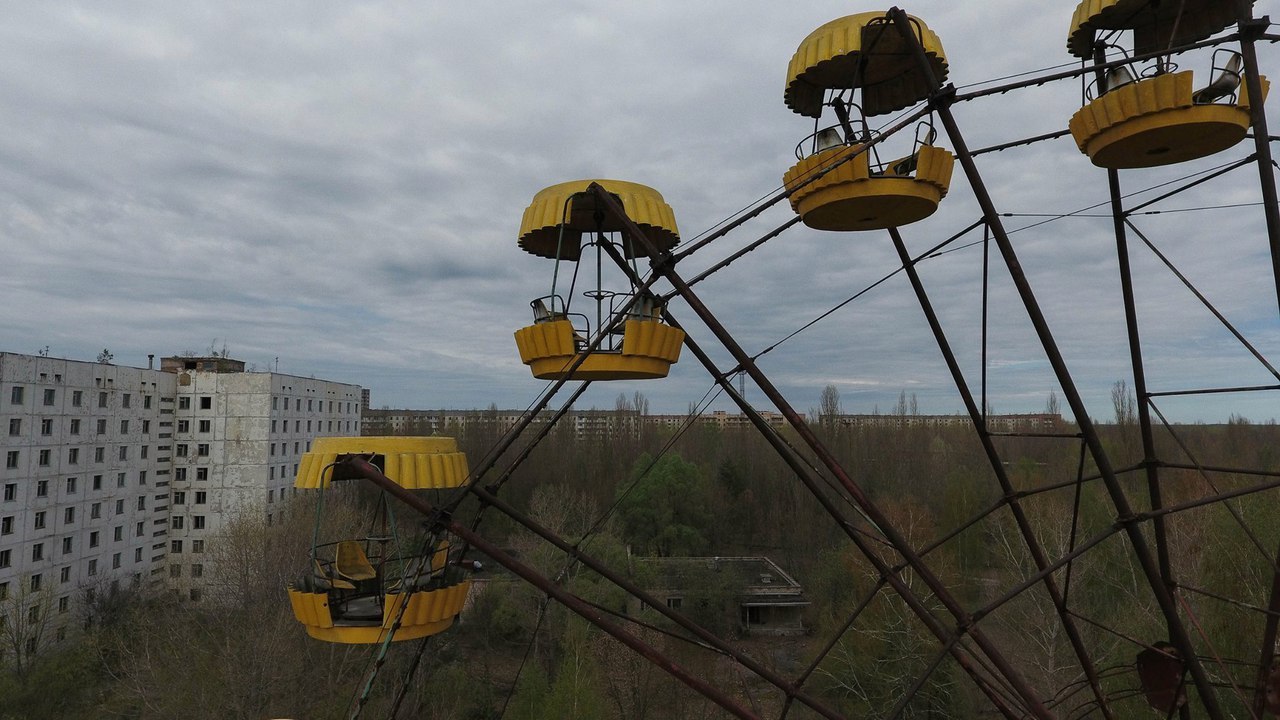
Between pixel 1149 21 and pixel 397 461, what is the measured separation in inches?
331

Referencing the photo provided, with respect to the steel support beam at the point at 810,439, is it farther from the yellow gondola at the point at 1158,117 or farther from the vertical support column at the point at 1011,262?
the yellow gondola at the point at 1158,117

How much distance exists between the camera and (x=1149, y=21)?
6.63 meters

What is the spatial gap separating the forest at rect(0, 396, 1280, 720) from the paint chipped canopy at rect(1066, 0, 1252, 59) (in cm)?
455

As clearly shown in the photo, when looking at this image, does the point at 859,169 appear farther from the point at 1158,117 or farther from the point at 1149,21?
the point at 1149,21

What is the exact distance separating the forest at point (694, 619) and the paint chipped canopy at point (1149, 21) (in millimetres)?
4549

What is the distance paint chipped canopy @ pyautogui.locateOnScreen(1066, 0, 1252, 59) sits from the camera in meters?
6.09

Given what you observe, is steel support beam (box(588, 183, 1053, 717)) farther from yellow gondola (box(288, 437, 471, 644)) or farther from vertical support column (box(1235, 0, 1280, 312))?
vertical support column (box(1235, 0, 1280, 312))

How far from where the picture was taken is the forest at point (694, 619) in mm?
19281

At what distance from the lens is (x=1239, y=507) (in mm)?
21141

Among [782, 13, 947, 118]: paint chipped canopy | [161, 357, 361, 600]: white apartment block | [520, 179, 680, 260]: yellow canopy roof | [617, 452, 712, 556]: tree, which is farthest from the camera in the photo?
[161, 357, 361, 600]: white apartment block

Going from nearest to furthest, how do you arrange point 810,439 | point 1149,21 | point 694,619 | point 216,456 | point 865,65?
1. point 810,439
2. point 865,65
3. point 1149,21
4. point 694,619
5. point 216,456

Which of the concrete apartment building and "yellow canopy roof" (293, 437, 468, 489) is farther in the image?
the concrete apartment building

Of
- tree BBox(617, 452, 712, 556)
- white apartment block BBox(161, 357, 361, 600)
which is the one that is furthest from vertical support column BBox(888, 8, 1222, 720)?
white apartment block BBox(161, 357, 361, 600)

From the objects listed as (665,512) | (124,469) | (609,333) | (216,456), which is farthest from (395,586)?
(216,456)
